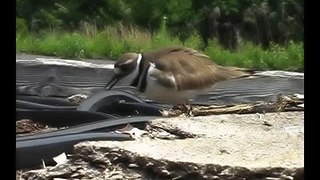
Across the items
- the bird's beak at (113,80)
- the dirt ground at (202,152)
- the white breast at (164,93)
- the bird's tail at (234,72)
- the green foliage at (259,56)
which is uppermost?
the green foliage at (259,56)

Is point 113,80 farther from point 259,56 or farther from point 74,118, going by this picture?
point 259,56

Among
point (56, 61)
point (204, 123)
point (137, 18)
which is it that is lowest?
point (204, 123)

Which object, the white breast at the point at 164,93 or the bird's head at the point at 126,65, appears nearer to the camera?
the bird's head at the point at 126,65

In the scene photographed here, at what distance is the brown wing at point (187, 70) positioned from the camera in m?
2.36

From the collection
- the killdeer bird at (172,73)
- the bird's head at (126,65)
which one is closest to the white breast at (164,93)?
the killdeer bird at (172,73)

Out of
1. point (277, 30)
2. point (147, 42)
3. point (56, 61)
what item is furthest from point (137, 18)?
point (277, 30)

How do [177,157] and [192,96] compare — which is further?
[192,96]

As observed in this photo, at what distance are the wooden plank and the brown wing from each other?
1.8 inches

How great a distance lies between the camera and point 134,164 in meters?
2.36

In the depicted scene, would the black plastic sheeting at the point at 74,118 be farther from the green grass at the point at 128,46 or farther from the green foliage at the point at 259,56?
the green foliage at the point at 259,56

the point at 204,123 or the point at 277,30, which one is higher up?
the point at 277,30

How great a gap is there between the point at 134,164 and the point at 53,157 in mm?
276

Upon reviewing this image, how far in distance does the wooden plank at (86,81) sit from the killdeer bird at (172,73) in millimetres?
42
